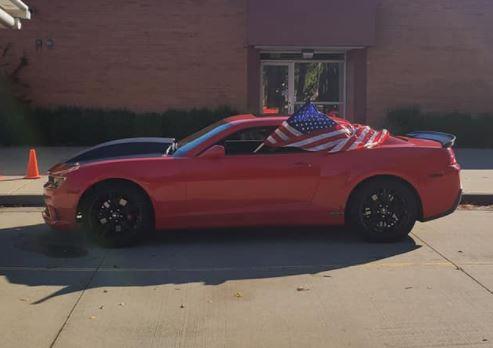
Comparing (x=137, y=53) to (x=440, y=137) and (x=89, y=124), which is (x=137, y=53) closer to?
(x=89, y=124)

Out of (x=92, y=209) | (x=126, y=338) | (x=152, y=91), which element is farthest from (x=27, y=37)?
(x=126, y=338)

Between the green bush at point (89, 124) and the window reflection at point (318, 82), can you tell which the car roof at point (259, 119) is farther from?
the window reflection at point (318, 82)

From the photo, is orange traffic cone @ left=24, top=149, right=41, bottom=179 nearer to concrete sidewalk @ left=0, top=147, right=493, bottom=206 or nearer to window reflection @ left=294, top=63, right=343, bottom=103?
concrete sidewalk @ left=0, top=147, right=493, bottom=206

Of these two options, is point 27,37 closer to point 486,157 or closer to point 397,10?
point 397,10

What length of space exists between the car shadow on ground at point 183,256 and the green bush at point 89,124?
8.78 m

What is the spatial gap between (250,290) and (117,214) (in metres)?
2.07

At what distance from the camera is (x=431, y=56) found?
697 inches

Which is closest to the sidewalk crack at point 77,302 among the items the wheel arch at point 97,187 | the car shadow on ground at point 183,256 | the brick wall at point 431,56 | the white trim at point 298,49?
the car shadow on ground at point 183,256

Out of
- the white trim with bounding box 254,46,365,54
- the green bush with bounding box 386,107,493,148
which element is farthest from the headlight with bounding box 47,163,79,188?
the green bush with bounding box 386,107,493,148

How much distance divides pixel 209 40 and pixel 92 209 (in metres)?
11.3

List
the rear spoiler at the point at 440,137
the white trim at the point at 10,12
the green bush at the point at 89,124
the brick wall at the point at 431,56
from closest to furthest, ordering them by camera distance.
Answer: the rear spoiler at the point at 440,137 < the white trim at the point at 10,12 < the green bush at the point at 89,124 < the brick wall at the point at 431,56

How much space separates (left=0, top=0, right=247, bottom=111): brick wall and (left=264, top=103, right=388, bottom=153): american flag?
34.4 feet

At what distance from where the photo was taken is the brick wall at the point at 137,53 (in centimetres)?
1691

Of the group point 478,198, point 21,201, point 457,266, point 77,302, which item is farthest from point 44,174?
A: point 457,266
